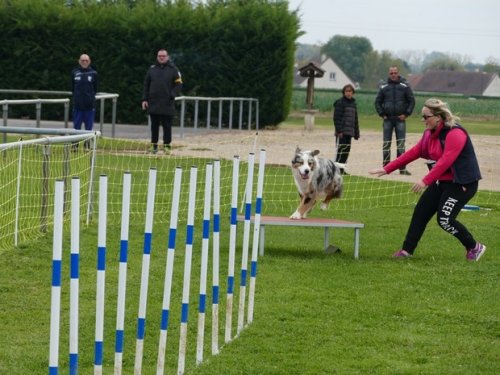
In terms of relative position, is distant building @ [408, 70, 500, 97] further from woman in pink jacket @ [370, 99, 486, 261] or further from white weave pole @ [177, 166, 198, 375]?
white weave pole @ [177, 166, 198, 375]

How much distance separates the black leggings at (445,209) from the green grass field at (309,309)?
258mm

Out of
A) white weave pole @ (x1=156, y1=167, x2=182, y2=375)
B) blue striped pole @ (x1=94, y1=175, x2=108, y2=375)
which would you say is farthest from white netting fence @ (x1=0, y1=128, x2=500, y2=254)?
blue striped pole @ (x1=94, y1=175, x2=108, y2=375)

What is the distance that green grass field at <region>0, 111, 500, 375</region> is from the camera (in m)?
8.27

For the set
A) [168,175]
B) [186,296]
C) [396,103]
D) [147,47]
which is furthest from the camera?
[147,47]

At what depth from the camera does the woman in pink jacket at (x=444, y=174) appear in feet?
40.3

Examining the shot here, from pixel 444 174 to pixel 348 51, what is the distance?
116 metres

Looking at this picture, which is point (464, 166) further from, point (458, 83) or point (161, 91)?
point (458, 83)

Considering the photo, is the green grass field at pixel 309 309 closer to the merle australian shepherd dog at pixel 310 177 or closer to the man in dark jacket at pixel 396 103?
the merle australian shepherd dog at pixel 310 177

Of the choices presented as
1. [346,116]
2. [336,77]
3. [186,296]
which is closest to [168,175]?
[346,116]

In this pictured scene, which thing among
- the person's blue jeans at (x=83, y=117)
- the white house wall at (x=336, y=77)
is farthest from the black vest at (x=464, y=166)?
the white house wall at (x=336, y=77)

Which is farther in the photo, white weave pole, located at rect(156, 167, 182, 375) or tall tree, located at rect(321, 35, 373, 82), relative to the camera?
tall tree, located at rect(321, 35, 373, 82)

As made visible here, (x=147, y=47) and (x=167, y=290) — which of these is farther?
(x=147, y=47)

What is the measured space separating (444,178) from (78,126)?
1238 cm

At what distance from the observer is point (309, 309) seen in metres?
10.0
